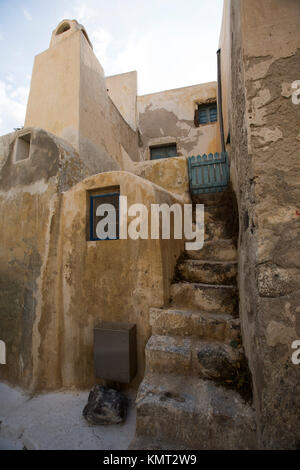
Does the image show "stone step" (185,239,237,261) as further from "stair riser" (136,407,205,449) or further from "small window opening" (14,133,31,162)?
"small window opening" (14,133,31,162)

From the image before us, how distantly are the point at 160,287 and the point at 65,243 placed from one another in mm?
1782

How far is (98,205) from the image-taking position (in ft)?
10.9

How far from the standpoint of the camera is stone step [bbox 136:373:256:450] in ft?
5.22

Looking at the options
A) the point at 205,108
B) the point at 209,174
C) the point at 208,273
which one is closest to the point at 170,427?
the point at 208,273

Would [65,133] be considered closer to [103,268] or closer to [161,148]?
[103,268]

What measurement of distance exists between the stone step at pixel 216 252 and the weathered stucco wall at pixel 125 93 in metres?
9.00

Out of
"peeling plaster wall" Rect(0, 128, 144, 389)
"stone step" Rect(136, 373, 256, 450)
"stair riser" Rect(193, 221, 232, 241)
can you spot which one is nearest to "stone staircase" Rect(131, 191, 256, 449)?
"stone step" Rect(136, 373, 256, 450)

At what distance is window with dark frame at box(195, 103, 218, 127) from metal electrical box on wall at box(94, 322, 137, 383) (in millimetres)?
9840

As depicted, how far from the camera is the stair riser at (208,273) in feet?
9.75

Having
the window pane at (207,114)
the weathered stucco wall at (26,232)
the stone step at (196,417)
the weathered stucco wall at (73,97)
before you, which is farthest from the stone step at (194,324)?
the window pane at (207,114)

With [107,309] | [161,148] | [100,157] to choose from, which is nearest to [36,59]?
[100,157]

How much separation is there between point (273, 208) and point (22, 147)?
4953 mm

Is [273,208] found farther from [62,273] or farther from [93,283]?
[62,273]

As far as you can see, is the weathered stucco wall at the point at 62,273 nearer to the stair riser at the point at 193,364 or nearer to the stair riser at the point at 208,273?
the stair riser at the point at 208,273
